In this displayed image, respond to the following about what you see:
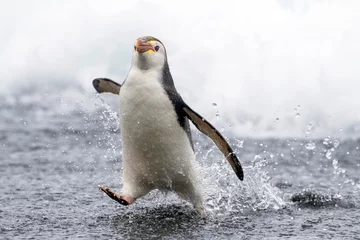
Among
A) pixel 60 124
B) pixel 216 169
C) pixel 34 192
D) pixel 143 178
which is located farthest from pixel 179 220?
pixel 60 124

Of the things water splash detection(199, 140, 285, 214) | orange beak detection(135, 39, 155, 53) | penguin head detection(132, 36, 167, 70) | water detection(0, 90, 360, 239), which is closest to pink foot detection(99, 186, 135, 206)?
water detection(0, 90, 360, 239)

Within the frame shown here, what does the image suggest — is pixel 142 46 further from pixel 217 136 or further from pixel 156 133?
pixel 217 136

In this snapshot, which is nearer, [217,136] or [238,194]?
[217,136]

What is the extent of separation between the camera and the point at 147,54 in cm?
566

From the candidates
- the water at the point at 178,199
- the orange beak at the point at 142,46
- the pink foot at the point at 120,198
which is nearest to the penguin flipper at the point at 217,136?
the water at the point at 178,199

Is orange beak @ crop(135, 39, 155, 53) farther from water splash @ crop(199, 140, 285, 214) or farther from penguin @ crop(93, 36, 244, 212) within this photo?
water splash @ crop(199, 140, 285, 214)

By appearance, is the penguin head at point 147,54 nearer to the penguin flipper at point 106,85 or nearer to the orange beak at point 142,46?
the orange beak at point 142,46

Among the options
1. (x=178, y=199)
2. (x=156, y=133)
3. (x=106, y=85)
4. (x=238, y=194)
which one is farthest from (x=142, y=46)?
(x=238, y=194)

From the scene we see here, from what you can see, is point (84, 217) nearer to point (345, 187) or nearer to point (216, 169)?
point (216, 169)

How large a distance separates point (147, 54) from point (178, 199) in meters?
1.62

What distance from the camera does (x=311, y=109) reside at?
1252 cm

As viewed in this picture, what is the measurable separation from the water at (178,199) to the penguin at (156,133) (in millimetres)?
227

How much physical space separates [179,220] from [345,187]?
242 cm

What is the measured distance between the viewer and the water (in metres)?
5.43
